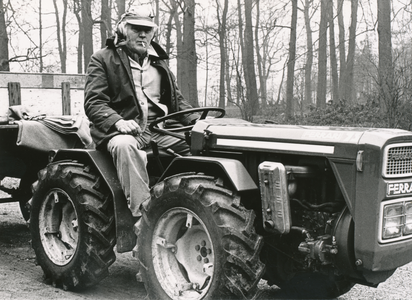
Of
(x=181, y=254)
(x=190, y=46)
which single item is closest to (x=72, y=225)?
(x=181, y=254)

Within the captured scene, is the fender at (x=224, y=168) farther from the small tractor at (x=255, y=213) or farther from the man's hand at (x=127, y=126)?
the man's hand at (x=127, y=126)

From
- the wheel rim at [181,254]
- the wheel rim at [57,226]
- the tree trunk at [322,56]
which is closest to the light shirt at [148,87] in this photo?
the wheel rim at [57,226]

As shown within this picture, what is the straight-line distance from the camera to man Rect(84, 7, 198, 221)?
13.9ft

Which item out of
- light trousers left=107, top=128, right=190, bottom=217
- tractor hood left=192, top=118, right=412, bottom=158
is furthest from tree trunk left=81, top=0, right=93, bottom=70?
tractor hood left=192, top=118, right=412, bottom=158

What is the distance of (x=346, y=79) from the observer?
29.3 m

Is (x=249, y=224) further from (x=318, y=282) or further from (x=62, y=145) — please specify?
(x=62, y=145)

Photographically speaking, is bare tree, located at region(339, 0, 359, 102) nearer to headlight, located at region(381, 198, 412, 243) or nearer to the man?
the man

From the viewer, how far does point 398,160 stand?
349cm

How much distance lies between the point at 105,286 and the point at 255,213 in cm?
166

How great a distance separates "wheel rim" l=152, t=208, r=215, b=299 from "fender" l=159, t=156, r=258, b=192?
36cm

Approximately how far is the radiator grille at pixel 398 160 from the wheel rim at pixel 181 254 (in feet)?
4.23

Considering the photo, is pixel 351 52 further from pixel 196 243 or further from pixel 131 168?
pixel 196 243

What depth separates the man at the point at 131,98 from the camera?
4.24m

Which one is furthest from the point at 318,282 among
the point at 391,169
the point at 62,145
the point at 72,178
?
the point at 62,145
